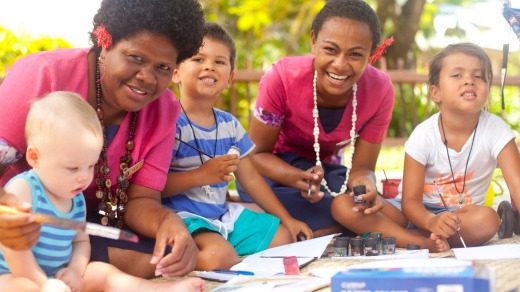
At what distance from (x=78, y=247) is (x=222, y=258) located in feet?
2.13

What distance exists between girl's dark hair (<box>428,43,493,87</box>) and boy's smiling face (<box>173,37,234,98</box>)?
94 centimetres

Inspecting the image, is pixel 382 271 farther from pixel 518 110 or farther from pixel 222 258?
pixel 518 110

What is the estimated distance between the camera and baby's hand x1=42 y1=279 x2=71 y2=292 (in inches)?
76.8

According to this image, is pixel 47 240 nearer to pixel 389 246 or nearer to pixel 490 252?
pixel 389 246

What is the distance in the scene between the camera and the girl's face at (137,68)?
245cm

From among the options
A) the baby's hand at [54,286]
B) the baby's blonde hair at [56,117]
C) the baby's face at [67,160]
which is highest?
the baby's blonde hair at [56,117]

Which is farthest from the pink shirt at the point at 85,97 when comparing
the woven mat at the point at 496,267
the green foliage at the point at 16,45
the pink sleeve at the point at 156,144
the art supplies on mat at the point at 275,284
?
the green foliage at the point at 16,45

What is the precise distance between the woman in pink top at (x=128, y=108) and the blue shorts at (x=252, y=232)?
0.47m

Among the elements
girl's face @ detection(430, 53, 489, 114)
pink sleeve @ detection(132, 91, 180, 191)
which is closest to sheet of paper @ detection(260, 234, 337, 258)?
pink sleeve @ detection(132, 91, 180, 191)

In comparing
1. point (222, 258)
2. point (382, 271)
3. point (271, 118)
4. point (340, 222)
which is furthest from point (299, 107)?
point (382, 271)

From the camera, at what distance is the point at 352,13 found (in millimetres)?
3357

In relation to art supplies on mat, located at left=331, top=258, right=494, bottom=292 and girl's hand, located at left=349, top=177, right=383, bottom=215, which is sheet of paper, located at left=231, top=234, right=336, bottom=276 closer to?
girl's hand, located at left=349, top=177, right=383, bottom=215

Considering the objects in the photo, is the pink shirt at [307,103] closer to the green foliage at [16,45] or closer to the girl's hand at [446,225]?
the girl's hand at [446,225]

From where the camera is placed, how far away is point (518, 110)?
8758 millimetres
